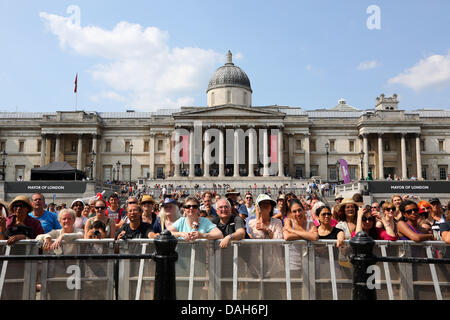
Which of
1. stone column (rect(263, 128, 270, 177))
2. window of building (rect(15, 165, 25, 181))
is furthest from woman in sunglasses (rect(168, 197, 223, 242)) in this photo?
window of building (rect(15, 165, 25, 181))

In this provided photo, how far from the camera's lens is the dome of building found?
60.0 meters

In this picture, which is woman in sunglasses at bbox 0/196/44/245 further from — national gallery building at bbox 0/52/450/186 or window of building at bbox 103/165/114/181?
window of building at bbox 103/165/114/181

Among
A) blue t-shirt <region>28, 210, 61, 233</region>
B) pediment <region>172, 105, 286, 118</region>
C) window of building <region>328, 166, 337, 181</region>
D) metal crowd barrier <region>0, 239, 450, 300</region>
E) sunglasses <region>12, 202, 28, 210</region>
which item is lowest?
metal crowd barrier <region>0, 239, 450, 300</region>

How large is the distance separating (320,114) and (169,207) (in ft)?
199

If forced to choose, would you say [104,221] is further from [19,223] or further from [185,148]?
[185,148]

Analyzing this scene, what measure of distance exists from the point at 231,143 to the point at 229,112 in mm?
4353

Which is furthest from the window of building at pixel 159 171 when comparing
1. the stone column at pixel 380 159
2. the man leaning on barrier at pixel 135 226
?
the man leaning on barrier at pixel 135 226

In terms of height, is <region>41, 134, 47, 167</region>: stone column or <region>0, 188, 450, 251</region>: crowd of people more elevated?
<region>41, 134, 47, 167</region>: stone column

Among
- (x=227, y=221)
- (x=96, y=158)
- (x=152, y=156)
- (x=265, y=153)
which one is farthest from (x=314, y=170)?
(x=227, y=221)

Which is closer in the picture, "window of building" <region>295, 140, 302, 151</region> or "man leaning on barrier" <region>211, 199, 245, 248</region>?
"man leaning on barrier" <region>211, 199, 245, 248</region>

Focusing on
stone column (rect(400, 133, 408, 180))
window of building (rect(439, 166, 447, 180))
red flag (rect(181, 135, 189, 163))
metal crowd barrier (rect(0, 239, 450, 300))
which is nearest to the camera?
metal crowd barrier (rect(0, 239, 450, 300))

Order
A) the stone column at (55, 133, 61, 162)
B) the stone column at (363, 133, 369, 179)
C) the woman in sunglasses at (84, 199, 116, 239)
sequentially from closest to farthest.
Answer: the woman in sunglasses at (84, 199, 116, 239)
the stone column at (363, 133, 369, 179)
the stone column at (55, 133, 61, 162)

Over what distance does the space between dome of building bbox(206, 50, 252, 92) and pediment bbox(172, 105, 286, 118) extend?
8276 millimetres
